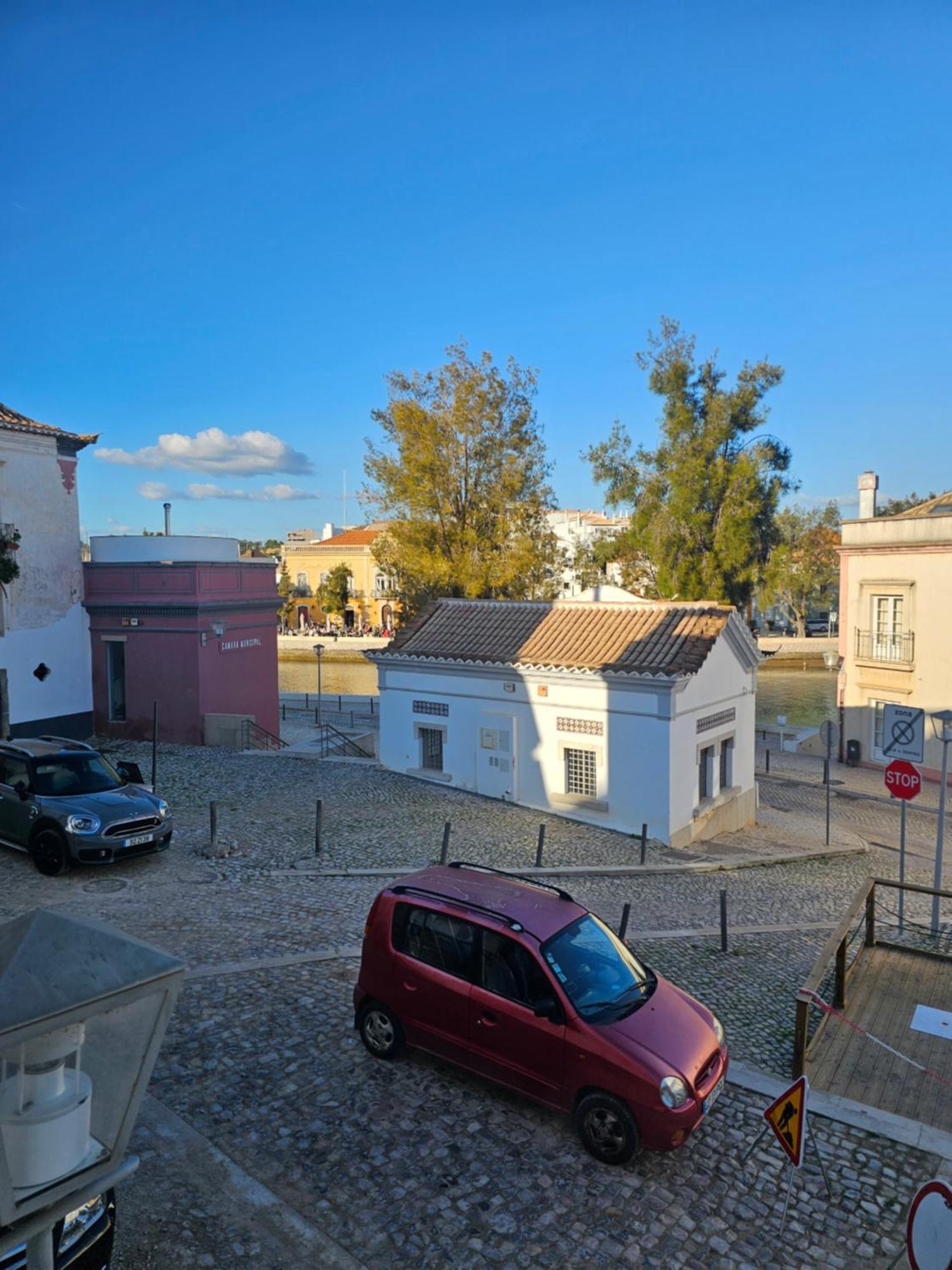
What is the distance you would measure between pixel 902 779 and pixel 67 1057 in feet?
38.7

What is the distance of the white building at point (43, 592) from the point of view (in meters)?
22.3

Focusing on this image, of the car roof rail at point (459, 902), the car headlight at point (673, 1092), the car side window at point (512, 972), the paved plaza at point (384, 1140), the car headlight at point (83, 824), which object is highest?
the car roof rail at point (459, 902)

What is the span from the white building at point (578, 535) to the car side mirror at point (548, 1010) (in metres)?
15.6

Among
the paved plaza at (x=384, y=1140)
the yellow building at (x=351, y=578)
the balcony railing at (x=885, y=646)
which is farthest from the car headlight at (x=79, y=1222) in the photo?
the yellow building at (x=351, y=578)

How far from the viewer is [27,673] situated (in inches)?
901

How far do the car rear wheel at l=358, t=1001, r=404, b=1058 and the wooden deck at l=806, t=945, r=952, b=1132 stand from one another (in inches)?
140

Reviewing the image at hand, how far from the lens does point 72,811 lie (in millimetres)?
Answer: 11898

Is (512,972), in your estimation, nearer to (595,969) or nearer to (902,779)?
(595,969)

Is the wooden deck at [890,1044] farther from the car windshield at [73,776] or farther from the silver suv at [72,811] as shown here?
the car windshield at [73,776]

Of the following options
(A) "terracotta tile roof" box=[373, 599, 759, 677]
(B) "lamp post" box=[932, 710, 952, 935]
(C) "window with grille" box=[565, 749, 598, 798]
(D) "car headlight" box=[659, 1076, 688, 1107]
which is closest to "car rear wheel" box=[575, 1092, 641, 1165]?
(D) "car headlight" box=[659, 1076, 688, 1107]

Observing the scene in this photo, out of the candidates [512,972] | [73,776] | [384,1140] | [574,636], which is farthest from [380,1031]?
[574,636]

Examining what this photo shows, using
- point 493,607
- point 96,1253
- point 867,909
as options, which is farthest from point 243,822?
point 96,1253

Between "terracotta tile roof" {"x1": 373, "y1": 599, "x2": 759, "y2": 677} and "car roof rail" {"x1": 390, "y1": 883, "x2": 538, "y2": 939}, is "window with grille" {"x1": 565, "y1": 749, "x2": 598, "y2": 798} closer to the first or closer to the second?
"terracotta tile roof" {"x1": 373, "y1": 599, "x2": 759, "y2": 677}

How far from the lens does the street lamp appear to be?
2.97 meters
